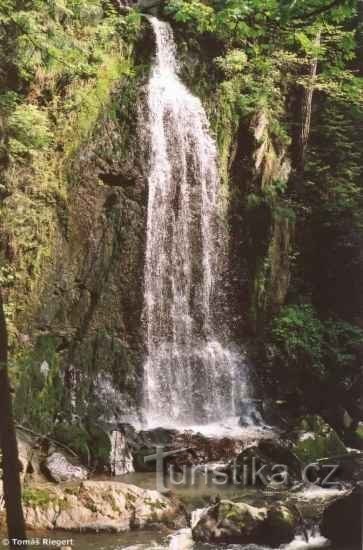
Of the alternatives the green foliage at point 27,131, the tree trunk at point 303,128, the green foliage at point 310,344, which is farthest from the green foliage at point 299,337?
the green foliage at point 27,131

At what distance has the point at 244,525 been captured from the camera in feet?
13.7

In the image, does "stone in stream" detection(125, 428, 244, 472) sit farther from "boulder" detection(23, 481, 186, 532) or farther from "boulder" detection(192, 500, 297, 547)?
"boulder" detection(192, 500, 297, 547)

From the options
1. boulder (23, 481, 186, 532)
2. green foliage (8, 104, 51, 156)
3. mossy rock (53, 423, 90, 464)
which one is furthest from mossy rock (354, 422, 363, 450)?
green foliage (8, 104, 51, 156)

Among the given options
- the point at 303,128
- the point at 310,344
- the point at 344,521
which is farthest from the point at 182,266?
the point at 344,521

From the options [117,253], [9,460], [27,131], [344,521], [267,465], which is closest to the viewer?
[9,460]

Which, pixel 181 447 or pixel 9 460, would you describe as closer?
pixel 9 460

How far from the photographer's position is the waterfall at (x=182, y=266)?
295 inches

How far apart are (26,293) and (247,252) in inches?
127

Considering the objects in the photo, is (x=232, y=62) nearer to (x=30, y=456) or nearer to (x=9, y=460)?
(x=30, y=456)

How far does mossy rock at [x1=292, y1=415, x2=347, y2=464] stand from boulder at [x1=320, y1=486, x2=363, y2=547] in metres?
1.09

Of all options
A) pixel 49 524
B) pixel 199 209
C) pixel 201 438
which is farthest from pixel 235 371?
pixel 49 524

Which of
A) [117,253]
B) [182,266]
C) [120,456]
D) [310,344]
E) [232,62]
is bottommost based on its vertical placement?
[120,456]

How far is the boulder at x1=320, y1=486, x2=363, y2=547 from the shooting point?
12.5 ft

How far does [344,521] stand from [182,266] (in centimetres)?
453
